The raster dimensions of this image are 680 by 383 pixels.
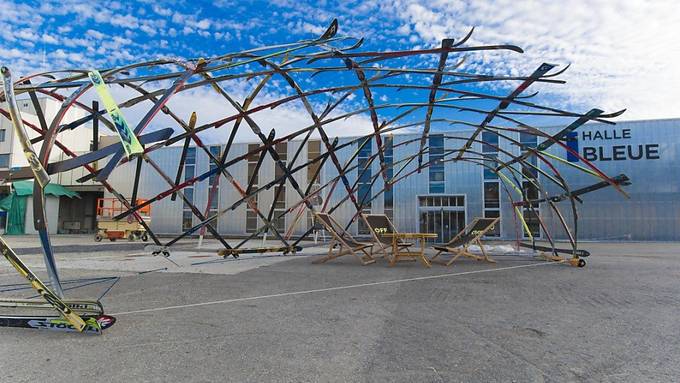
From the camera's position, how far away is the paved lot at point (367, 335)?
2.96m

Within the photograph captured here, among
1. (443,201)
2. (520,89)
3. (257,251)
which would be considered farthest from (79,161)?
(443,201)

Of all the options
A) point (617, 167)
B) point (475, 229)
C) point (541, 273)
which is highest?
point (617, 167)

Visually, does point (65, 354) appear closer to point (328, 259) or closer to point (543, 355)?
point (543, 355)

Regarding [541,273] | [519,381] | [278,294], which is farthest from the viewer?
[541,273]

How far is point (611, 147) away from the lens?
27.1 meters

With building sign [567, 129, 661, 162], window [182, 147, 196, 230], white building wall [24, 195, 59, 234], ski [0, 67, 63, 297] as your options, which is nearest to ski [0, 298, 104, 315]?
ski [0, 67, 63, 297]

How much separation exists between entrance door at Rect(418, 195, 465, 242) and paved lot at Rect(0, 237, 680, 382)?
68.9 ft

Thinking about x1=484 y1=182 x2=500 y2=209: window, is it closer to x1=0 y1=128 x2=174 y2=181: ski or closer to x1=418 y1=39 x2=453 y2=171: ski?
x1=418 y1=39 x2=453 y2=171: ski

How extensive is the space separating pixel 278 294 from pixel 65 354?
3005 mm

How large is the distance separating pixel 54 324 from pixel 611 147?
31005 millimetres

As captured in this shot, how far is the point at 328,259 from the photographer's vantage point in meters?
11.1

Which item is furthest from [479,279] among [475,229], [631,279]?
[475,229]

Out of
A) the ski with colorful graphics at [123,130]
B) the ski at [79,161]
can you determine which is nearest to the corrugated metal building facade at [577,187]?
the ski at [79,161]

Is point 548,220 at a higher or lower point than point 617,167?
lower
